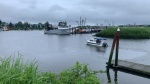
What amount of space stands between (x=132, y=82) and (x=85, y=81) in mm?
18233

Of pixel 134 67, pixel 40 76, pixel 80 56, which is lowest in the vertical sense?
pixel 80 56

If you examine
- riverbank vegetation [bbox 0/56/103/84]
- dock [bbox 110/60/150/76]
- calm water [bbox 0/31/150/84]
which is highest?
riverbank vegetation [bbox 0/56/103/84]

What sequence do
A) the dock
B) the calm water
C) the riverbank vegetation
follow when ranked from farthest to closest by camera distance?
the calm water, the dock, the riverbank vegetation

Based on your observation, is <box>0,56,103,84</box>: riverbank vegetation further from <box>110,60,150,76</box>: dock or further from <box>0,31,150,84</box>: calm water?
<box>110,60,150,76</box>: dock

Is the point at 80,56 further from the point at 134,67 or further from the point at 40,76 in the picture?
the point at 40,76

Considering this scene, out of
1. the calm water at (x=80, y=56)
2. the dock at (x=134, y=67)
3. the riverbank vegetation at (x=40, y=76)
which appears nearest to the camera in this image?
the riverbank vegetation at (x=40, y=76)

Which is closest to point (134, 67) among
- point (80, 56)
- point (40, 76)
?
point (80, 56)

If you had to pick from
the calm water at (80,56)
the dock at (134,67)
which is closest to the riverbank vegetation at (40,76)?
the calm water at (80,56)

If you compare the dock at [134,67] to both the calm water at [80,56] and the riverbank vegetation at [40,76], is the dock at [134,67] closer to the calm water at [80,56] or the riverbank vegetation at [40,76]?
the calm water at [80,56]

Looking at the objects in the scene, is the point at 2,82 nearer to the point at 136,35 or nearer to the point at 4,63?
the point at 4,63

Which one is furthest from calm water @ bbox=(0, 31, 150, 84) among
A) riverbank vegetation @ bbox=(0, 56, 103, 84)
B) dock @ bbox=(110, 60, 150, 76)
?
riverbank vegetation @ bbox=(0, 56, 103, 84)

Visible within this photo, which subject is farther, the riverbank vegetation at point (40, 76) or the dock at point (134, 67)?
the dock at point (134, 67)

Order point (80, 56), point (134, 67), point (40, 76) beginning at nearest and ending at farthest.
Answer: point (40, 76) → point (134, 67) → point (80, 56)

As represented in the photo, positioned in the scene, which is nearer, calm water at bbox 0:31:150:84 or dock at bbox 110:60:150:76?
dock at bbox 110:60:150:76
